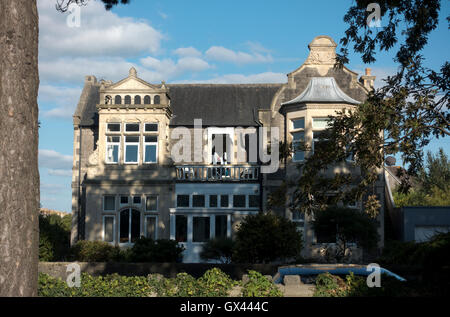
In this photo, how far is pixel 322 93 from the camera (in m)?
29.2

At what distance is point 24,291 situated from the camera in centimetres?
875

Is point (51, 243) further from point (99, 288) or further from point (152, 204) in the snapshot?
point (99, 288)

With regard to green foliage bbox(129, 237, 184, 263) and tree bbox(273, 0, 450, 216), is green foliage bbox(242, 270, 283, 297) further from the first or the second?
green foliage bbox(129, 237, 184, 263)

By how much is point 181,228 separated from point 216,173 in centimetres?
330

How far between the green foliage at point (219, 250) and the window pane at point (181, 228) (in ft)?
11.8

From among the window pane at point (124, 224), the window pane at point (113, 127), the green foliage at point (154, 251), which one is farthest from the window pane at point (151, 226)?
the window pane at point (113, 127)

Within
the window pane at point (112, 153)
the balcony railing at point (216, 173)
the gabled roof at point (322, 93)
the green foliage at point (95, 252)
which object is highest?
the gabled roof at point (322, 93)

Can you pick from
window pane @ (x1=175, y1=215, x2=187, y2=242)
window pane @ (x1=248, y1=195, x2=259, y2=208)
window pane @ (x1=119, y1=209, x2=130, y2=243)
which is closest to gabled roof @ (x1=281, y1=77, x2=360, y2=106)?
window pane @ (x1=248, y1=195, x2=259, y2=208)

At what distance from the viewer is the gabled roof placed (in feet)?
94.2

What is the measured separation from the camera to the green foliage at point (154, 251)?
24.2 meters

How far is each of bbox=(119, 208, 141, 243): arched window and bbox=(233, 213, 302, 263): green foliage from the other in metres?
8.04

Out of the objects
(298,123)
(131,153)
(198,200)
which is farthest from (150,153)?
(298,123)

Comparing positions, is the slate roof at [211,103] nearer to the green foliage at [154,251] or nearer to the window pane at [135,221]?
the window pane at [135,221]
